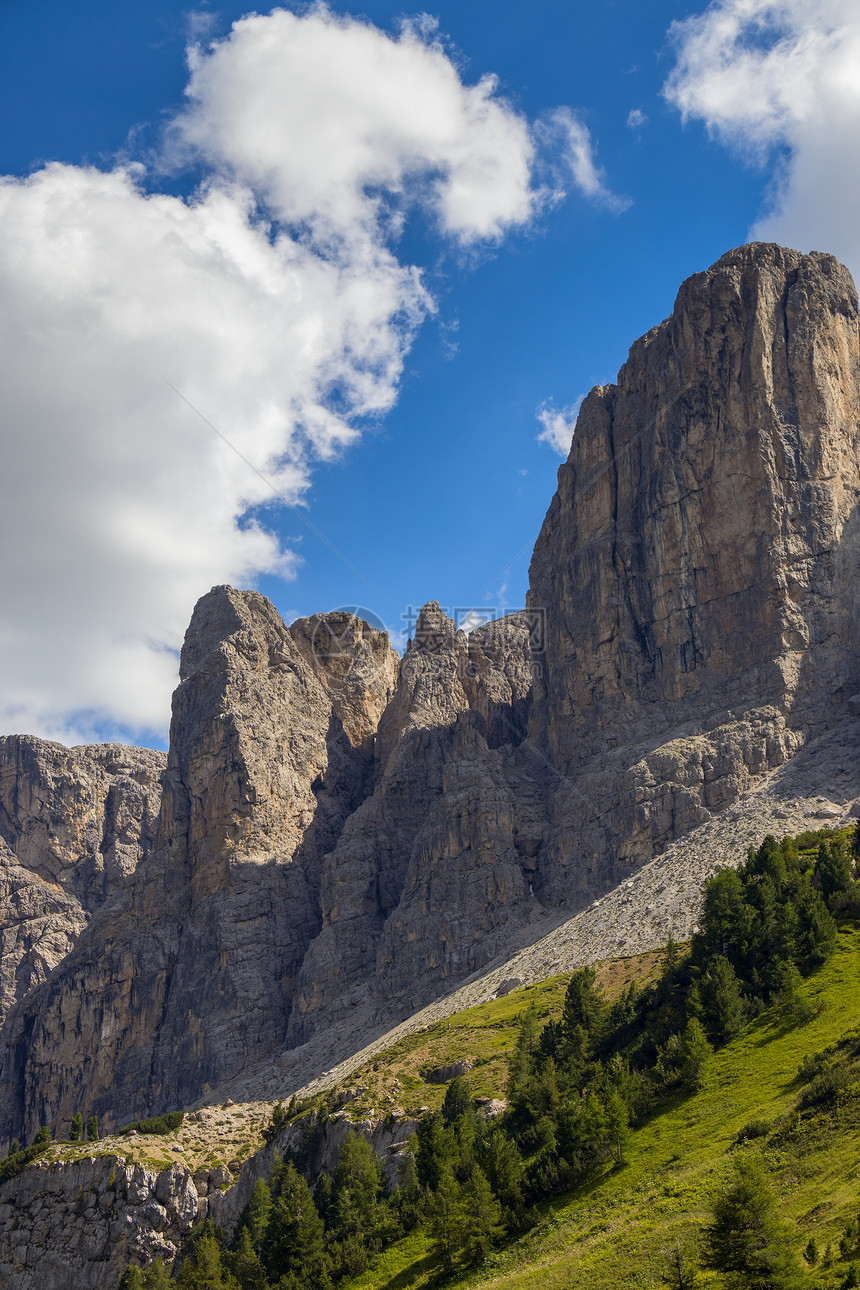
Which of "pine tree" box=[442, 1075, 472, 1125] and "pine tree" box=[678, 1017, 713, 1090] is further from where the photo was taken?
"pine tree" box=[442, 1075, 472, 1125]

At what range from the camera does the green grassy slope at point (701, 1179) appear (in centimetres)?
4431

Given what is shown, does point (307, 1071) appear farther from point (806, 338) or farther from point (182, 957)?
point (806, 338)

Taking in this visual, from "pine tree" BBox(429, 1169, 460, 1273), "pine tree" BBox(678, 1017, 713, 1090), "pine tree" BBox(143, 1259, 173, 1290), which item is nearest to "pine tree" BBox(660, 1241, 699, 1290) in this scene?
"pine tree" BBox(429, 1169, 460, 1273)

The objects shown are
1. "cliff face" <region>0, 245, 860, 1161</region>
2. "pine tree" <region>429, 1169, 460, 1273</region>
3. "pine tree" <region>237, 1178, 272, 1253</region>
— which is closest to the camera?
"pine tree" <region>429, 1169, 460, 1273</region>

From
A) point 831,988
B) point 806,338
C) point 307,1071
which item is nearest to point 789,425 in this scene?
point 806,338

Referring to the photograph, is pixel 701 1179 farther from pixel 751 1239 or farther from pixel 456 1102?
pixel 456 1102

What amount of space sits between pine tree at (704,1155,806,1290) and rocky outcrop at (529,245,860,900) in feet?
290

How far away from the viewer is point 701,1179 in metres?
52.0

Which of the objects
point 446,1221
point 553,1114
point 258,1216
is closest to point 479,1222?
point 446,1221

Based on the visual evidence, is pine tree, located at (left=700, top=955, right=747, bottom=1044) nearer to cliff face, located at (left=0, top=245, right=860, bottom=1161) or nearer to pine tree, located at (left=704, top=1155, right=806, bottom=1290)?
pine tree, located at (left=704, top=1155, right=806, bottom=1290)

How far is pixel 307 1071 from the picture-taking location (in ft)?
421

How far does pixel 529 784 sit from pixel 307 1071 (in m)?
51.8

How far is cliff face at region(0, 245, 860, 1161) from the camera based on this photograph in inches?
5364

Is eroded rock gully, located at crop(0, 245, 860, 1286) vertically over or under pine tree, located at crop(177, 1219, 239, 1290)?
over
